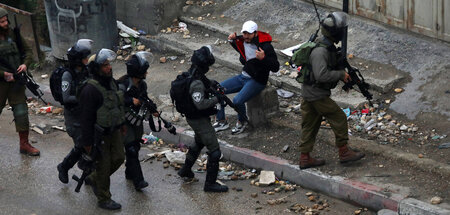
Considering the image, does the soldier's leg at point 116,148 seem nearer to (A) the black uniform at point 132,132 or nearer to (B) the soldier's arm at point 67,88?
(A) the black uniform at point 132,132

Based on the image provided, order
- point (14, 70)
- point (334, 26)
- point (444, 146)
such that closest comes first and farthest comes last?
point (334, 26) → point (444, 146) → point (14, 70)

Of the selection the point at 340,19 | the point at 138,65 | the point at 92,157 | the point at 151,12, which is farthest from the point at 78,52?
the point at 151,12

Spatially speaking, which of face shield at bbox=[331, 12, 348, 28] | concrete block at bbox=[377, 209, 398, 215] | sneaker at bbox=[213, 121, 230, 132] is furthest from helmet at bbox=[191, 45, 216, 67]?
concrete block at bbox=[377, 209, 398, 215]

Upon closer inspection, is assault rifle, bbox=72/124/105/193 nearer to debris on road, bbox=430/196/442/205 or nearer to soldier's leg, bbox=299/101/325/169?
soldier's leg, bbox=299/101/325/169

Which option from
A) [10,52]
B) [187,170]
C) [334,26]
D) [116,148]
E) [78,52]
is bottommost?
[187,170]

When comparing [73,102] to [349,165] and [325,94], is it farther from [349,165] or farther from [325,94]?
[349,165]

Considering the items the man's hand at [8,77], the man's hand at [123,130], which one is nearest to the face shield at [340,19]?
the man's hand at [123,130]

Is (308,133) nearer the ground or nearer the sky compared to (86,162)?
nearer the ground

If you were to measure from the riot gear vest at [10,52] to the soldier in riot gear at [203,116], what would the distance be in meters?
2.32

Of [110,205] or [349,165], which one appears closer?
[110,205]

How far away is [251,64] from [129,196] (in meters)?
2.09

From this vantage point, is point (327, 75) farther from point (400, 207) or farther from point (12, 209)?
point (12, 209)

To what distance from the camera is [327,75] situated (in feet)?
24.1

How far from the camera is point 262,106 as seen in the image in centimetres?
899
